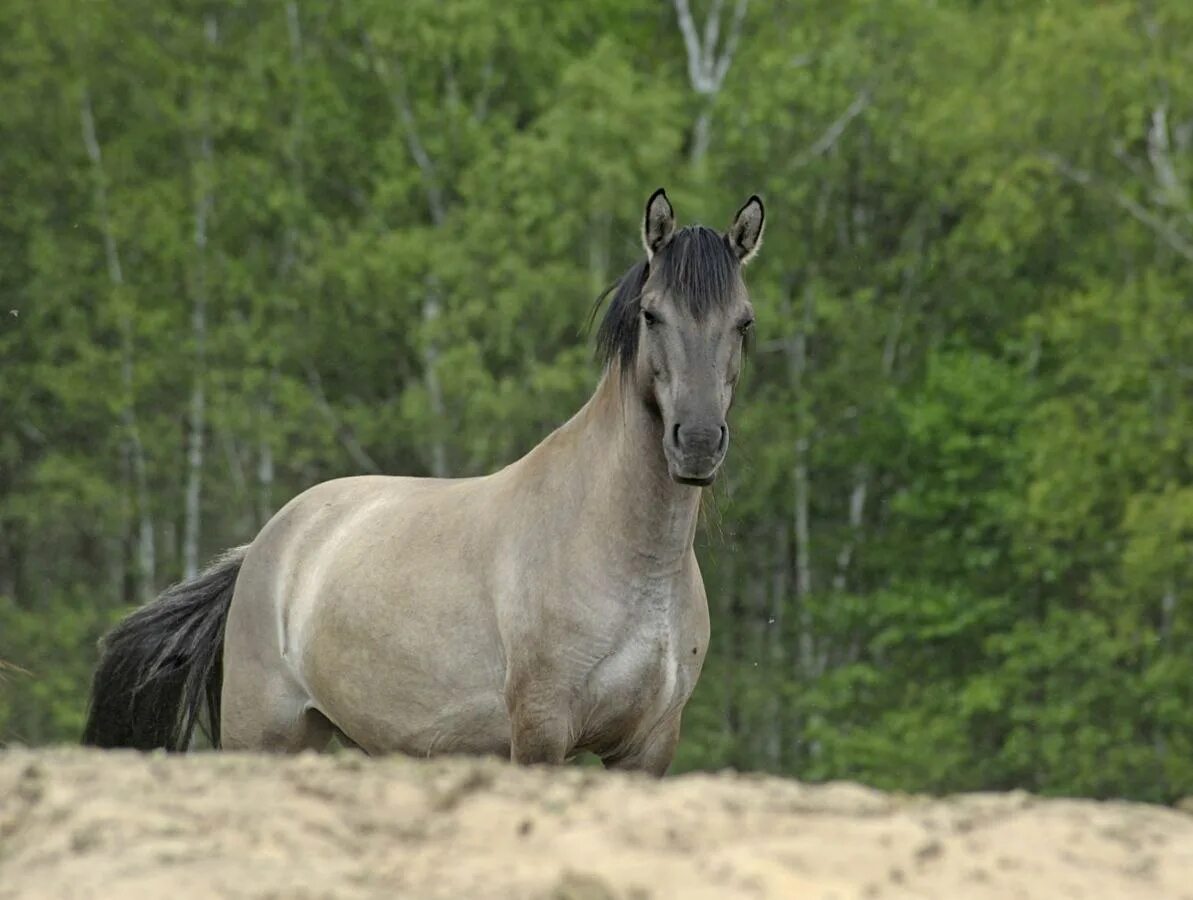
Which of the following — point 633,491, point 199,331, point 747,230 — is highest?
point 747,230

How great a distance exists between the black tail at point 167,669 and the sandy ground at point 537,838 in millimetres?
4031

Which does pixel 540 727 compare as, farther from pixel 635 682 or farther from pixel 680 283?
pixel 680 283

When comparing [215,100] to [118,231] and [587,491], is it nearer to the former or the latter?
[118,231]

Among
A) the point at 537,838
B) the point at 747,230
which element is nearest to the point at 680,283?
the point at 747,230

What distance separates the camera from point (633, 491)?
706 cm

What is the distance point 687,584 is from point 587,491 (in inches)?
17.9

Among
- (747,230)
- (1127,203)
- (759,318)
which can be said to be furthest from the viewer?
(1127,203)

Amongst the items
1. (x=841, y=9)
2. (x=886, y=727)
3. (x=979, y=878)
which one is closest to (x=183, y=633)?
(x=979, y=878)

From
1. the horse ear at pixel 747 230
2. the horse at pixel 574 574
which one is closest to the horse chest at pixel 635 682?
the horse at pixel 574 574

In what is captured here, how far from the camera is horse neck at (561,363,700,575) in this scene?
699 centimetres

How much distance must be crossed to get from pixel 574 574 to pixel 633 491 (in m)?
0.34

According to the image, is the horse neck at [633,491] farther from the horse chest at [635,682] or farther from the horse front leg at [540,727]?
the horse front leg at [540,727]

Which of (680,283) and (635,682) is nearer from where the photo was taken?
(635,682)

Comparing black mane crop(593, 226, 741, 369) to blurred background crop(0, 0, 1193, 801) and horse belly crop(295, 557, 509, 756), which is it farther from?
blurred background crop(0, 0, 1193, 801)
